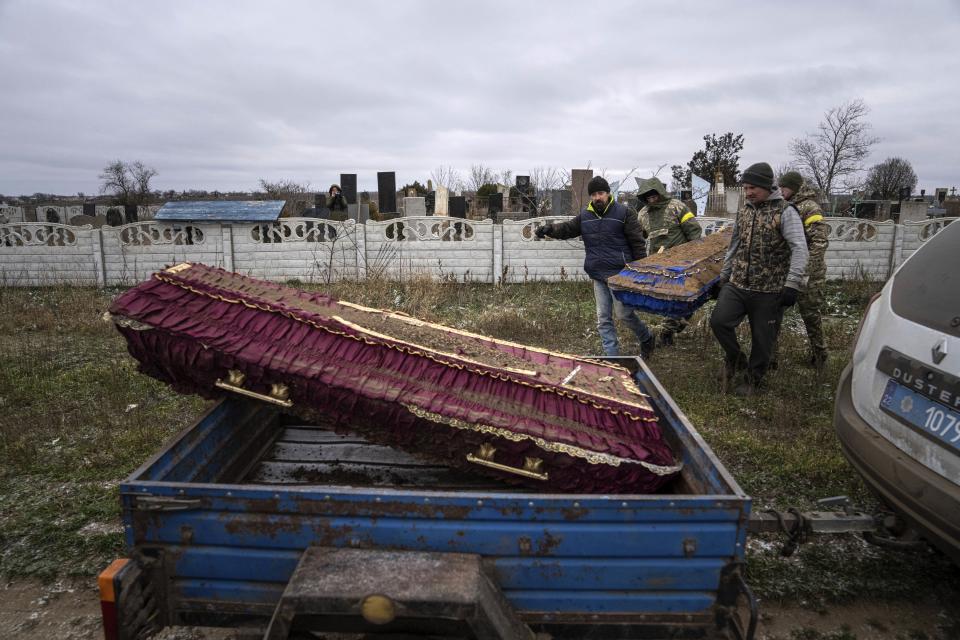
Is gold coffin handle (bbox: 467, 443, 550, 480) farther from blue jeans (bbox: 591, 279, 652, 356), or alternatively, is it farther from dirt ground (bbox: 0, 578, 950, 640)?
blue jeans (bbox: 591, 279, 652, 356)

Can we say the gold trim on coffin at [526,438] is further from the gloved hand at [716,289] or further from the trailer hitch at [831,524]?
the gloved hand at [716,289]

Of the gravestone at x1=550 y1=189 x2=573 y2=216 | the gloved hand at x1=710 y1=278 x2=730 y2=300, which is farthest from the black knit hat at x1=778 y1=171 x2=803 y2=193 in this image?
the gravestone at x1=550 y1=189 x2=573 y2=216

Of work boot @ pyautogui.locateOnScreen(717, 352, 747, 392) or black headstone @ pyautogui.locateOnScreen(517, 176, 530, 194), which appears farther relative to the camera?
black headstone @ pyautogui.locateOnScreen(517, 176, 530, 194)

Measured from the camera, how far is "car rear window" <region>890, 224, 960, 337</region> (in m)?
2.41

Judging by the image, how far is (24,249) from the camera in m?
10.9

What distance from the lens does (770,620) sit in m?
2.68

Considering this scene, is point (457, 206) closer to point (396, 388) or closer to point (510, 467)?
point (396, 388)

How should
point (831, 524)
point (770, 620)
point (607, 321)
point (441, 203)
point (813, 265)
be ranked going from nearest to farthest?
1. point (831, 524)
2. point (770, 620)
3. point (813, 265)
4. point (607, 321)
5. point (441, 203)

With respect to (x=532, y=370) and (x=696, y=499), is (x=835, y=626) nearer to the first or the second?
(x=696, y=499)

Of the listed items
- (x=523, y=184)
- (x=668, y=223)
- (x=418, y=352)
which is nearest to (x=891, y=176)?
(x=523, y=184)

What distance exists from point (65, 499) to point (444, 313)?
5471 mm

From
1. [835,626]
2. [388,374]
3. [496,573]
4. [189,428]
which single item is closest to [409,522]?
[496,573]

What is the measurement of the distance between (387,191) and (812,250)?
1163cm

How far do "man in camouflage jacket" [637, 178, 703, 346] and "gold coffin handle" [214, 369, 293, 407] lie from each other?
17.5 ft
